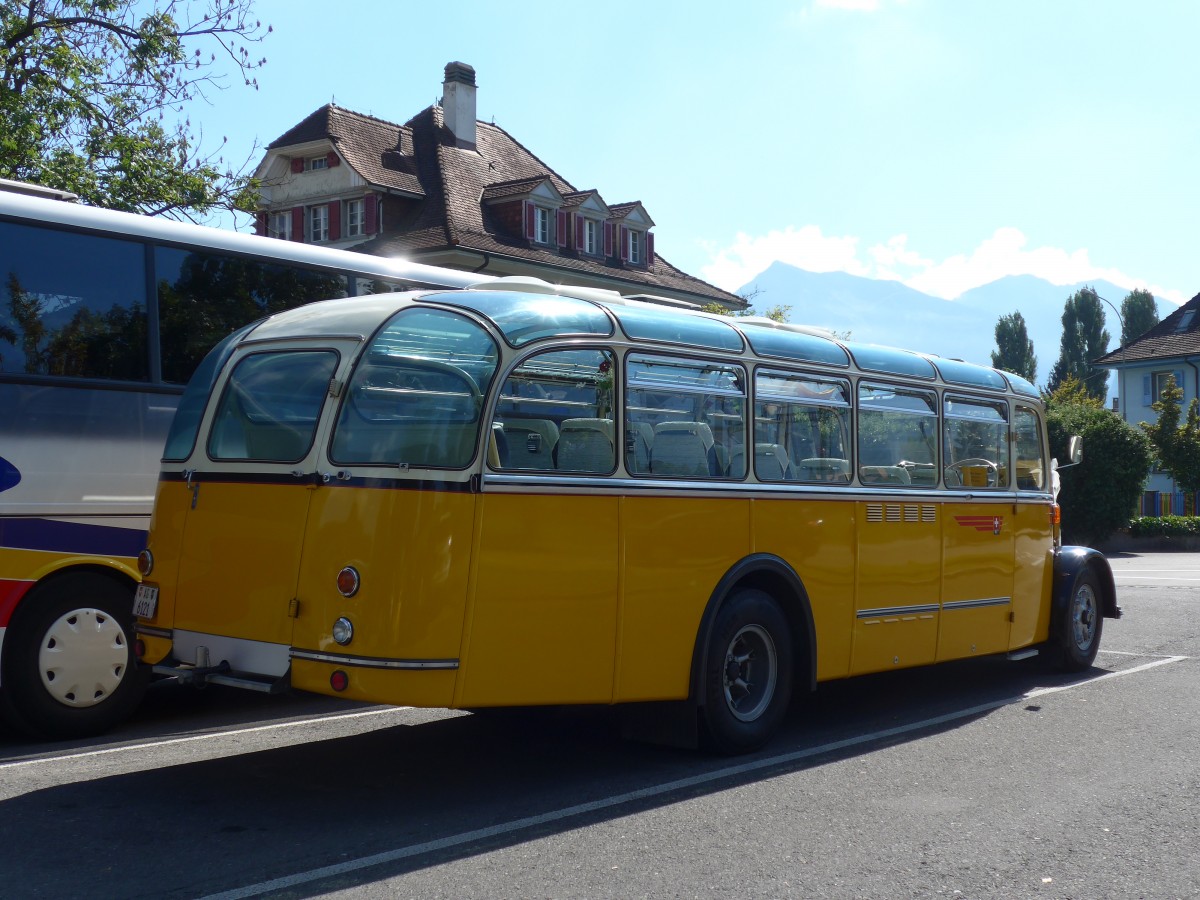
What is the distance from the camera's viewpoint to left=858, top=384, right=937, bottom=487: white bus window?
9227mm

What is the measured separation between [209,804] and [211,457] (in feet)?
6.15

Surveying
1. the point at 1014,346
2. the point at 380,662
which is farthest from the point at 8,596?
the point at 1014,346

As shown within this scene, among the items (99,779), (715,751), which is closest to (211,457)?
(99,779)

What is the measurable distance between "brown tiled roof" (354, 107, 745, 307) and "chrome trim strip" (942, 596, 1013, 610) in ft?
91.4

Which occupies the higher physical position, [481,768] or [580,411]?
[580,411]

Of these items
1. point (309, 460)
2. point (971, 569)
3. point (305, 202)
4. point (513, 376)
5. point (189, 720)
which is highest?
point (305, 202)

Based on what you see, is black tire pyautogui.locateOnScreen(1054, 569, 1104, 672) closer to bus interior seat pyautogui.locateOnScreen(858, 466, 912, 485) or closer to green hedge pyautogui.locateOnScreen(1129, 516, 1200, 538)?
Result: bus interior seat pyautogui.locateOnScreen(858, 466, 912, 485)

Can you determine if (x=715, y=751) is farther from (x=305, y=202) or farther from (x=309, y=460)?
(x=305, y=202)

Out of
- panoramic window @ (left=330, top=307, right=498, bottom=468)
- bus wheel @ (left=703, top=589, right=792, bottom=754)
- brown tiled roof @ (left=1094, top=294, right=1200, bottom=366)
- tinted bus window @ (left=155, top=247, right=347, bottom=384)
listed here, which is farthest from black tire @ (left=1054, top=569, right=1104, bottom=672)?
brown tiled roof @ (left=1094, top=294, right=1200, bottom=366)

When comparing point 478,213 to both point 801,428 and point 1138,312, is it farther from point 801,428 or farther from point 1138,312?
point 1138,312

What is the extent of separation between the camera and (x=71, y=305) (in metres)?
8.70

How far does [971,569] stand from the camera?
1013 centimetres

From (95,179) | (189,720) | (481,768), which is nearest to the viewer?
(481,768)

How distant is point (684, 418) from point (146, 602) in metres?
3.21
